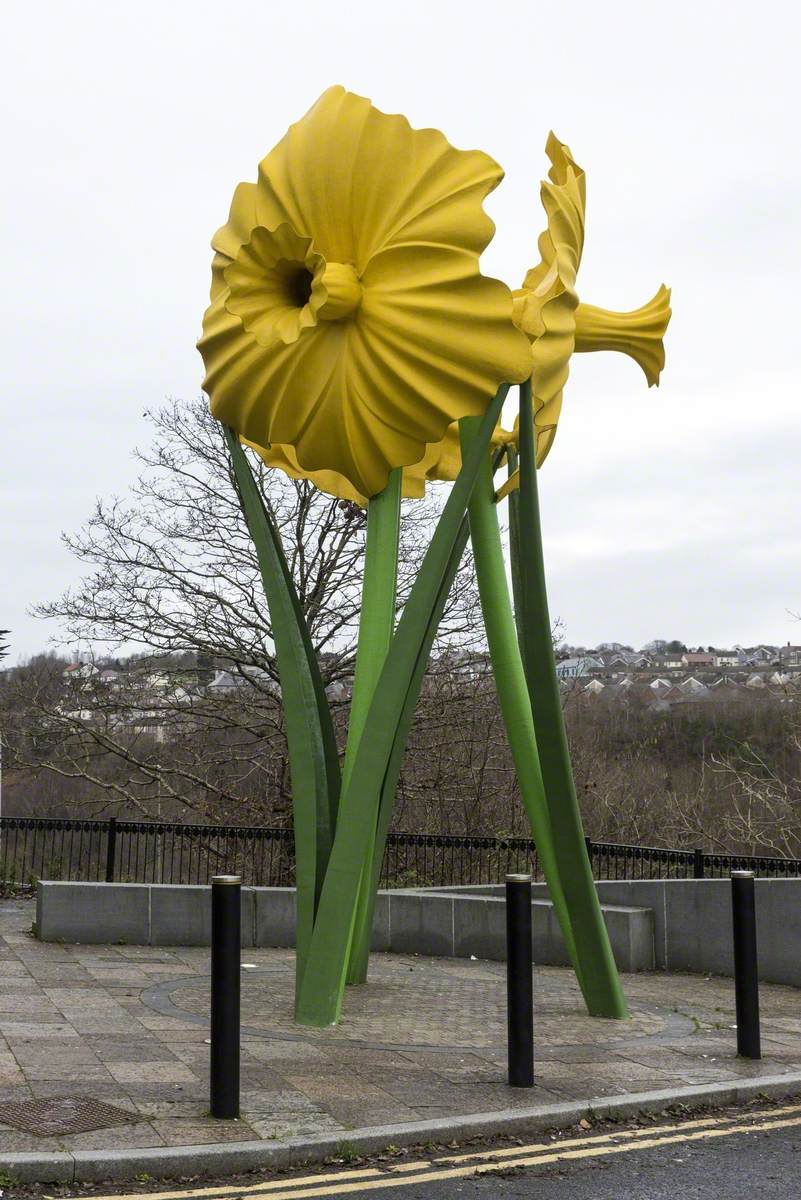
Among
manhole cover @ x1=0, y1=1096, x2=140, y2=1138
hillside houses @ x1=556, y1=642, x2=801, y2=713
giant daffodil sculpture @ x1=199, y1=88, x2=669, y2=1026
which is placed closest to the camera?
manhole cover @ x1=0, y1=1096, x2=140, y2=1138

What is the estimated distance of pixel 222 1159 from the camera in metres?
5.10

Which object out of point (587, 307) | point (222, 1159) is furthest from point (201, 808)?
point (222, 1159)

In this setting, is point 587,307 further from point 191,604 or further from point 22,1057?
point 191,604

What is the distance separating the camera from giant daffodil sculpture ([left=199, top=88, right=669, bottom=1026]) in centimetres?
841

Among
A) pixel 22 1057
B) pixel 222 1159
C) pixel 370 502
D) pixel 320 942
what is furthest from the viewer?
pixel 370 502

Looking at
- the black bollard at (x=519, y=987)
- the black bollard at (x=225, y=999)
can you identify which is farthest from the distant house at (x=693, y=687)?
the black bollard at (x=225, y=999)

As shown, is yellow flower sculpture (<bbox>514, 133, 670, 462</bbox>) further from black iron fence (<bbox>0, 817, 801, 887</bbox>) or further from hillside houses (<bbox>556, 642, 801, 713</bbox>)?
hillside houses (<bbox>556, 642, 801, 713</bbox>)

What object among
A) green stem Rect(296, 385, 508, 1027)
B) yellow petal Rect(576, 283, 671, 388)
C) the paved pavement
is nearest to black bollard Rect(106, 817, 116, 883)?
the paved pavement

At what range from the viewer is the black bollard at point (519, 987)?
21.5 feet

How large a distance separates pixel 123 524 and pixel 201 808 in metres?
4.70

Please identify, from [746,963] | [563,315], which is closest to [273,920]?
[746,963]

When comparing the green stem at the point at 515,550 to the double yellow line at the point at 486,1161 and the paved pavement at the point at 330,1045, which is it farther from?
the double yellow line at the point at 486,1161

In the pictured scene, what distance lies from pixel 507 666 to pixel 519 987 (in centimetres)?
309

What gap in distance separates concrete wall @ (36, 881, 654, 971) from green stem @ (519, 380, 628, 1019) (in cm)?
275
